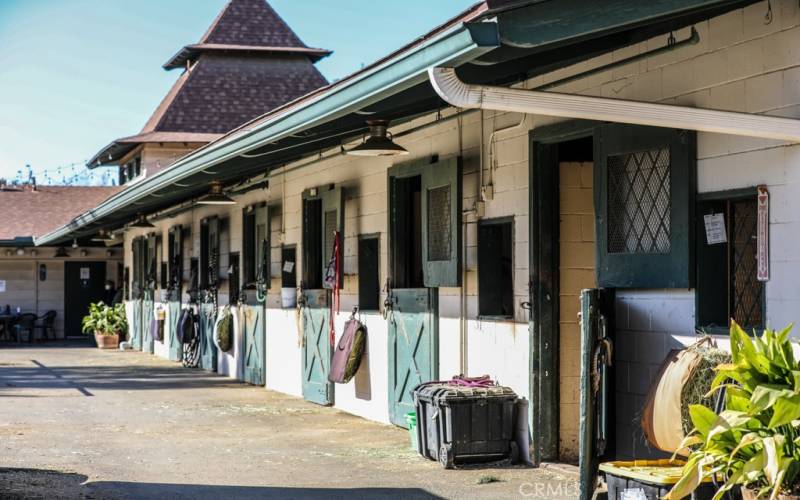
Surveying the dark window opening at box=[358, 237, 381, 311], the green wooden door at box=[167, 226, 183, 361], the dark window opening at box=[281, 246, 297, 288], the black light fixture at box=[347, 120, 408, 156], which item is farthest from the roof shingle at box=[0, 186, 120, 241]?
the black light fixture at box=[347, 120, 408, 156]

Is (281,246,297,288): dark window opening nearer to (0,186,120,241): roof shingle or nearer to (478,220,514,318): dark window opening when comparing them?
(478,220,514,318): dark window opening

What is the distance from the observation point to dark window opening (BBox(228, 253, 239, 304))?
1766 centimetres

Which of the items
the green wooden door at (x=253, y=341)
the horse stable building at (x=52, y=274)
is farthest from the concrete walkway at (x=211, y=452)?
the horse stable building at (x=52, y=274)

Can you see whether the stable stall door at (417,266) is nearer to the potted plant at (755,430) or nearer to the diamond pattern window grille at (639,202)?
Result: the diamond pattern window grille at (639,202)

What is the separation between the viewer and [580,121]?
8.05 meters

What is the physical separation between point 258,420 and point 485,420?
383 centimetres

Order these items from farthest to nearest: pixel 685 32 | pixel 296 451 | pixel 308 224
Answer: pixel 308 224 → pixel 296 451 → pixel 685 32

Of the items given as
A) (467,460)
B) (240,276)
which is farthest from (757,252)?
(240,276)

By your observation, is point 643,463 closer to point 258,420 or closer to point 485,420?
point 485,420

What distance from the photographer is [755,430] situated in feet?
17.1

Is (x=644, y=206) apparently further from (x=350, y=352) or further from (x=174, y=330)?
(x=174, y=330)

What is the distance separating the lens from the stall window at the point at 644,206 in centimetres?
698

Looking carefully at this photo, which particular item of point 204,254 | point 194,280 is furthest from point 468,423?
point 194,280

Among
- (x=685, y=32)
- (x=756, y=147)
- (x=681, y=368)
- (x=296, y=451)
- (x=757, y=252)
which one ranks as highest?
(x=685, y=32)
